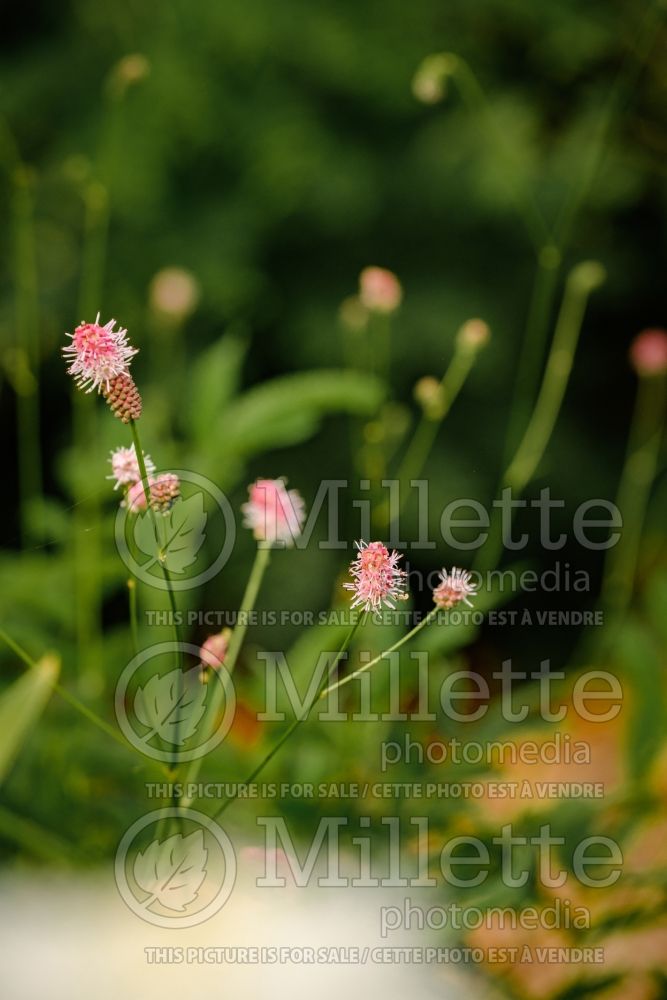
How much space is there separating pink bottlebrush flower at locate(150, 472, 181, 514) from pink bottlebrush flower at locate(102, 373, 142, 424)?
4 centimetres

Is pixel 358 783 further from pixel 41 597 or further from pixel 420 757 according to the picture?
pixel 41 597

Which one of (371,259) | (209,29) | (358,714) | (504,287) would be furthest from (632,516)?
(209,29)

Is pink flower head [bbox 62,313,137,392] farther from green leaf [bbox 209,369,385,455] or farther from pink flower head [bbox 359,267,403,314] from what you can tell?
pink flower head [bbox 359,267,403,314]

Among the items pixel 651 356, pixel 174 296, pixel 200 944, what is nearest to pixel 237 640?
pixel 200 944

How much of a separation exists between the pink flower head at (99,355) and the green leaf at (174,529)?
0.21 ft

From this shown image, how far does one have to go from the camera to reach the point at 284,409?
676 mm

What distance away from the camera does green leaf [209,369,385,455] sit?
26.2 inches

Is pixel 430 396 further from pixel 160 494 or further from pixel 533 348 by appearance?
pixel 533 348

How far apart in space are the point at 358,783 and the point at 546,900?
0.43ft

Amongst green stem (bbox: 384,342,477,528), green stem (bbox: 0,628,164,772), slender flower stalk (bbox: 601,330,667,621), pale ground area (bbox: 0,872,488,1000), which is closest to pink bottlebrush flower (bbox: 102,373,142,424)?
green stem (bbox: 0,628,164,772)

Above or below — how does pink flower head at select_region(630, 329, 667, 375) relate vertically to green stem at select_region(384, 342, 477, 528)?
below

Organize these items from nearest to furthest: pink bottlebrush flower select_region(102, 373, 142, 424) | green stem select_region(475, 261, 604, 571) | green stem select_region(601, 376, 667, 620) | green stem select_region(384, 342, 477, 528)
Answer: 1. pink bottlebrush flower select_region(102, 373, 142, 424)
2. green stem select_region(475, 261, 604, 571)
3. green stem select_region(601, 376, 667, 620)
4. green stem select_region(384, 342, 477, 528)

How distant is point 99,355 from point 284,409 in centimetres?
32

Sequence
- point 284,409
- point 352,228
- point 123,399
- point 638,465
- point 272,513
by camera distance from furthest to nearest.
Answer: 1. point 352,228
2. point 638,465
3. point 284,409
4. point 272,513
5. point 123,399
